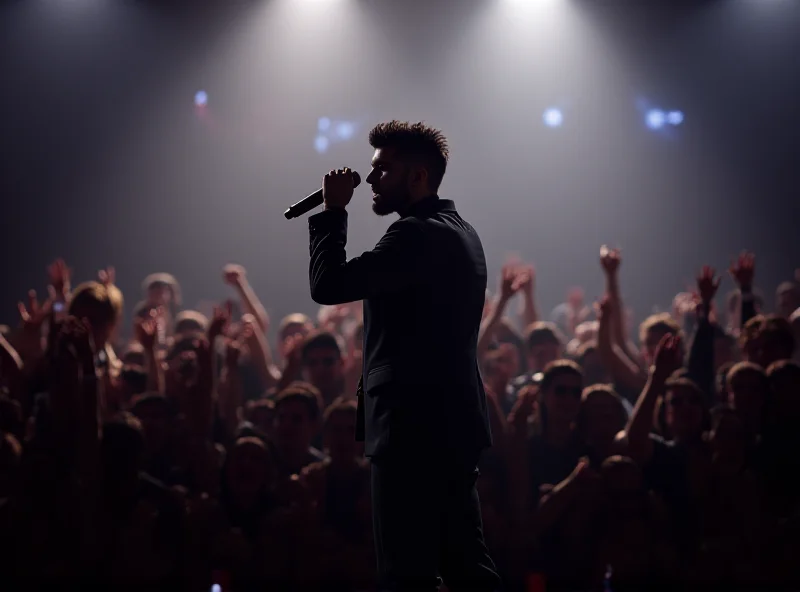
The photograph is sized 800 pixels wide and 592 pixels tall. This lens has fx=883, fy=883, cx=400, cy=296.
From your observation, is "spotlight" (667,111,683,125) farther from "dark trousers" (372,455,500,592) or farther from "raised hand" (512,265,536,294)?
"dark trousers" (372,455,500,592)

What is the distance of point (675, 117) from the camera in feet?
23.2

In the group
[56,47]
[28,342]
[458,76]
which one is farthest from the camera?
[458,76]

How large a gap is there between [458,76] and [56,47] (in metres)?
2.91

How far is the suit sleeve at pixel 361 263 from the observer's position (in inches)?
65.5

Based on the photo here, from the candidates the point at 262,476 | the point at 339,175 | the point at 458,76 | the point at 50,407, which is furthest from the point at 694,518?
the point at 458,76

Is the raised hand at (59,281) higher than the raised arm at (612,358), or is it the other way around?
the raised hand at (59,281)

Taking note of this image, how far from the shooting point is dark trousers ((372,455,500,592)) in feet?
5.39

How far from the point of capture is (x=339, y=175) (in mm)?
1773

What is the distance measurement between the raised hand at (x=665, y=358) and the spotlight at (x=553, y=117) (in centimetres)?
444

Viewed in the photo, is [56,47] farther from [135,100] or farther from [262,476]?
[262,476]

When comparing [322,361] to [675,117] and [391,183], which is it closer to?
[391,183]

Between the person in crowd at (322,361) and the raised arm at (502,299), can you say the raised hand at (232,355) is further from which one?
the raised arm at (502,299)

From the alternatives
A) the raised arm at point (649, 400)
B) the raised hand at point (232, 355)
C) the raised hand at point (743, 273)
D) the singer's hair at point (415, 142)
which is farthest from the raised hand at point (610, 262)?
the singer's hair at point (415, 142)

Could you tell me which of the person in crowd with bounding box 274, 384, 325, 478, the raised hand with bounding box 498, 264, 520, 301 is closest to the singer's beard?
the person in crowd with bounding box 274, 384, 325, 478
